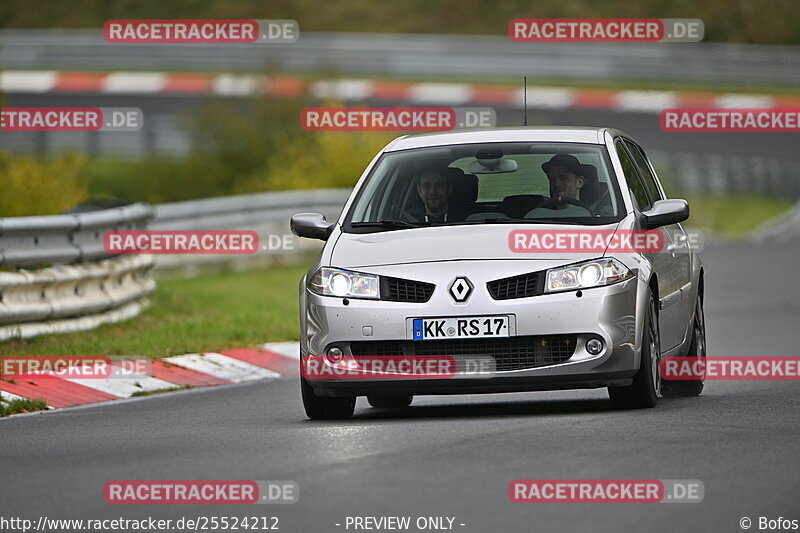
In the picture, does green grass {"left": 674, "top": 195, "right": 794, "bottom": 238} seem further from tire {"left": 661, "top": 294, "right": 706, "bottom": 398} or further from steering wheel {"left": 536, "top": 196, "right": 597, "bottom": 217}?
steering wheel {"left": 536, "top": 196, "right": 597, "bottom": 217}

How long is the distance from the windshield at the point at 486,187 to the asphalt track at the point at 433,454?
1.13 metres

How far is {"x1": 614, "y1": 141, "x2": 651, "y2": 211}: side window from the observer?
428 inches

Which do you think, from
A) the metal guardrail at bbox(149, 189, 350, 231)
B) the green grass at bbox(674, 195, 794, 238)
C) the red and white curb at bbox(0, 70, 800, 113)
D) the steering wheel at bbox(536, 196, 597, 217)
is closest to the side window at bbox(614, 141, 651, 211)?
the steering wheel at bbox(536, 196, 597, 217)

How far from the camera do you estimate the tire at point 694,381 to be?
38.4 feet

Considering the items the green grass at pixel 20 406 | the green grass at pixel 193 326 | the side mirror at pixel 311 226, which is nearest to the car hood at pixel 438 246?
the side mirror at pixel 311 226

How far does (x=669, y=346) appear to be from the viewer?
1102cm

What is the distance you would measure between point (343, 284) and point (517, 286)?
98cm

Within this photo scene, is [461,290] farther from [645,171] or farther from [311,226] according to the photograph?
[645,171]

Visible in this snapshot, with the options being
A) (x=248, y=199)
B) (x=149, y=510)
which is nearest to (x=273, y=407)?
(x=149, y=510)

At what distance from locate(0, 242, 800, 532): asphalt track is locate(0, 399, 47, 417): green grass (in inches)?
12.1

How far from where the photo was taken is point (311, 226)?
35.0 feet

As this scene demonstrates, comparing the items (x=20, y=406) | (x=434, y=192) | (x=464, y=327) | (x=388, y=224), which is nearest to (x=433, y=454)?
(x=464, y=327)

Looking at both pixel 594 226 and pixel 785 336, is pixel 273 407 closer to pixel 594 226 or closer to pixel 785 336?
pixel 594 226

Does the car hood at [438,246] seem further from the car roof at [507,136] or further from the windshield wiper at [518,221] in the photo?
the car roof at [507,136]
